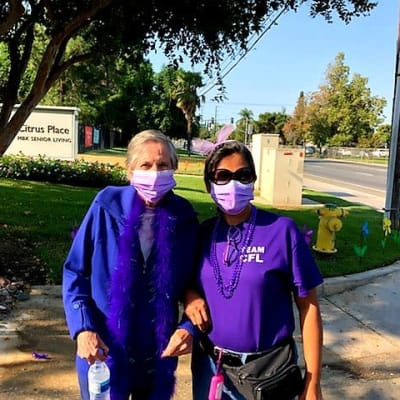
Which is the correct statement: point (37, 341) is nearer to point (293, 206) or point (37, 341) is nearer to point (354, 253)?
point (354, 253)

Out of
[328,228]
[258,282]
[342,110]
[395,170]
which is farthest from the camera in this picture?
[342,110]

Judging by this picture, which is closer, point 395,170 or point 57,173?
point 395,170

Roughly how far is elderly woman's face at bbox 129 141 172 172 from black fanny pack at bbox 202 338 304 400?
0.83 meters

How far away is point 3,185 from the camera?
37.6 feet

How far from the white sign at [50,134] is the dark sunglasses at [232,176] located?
1345 centimetres

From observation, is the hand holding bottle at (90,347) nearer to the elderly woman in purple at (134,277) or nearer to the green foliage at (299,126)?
the elderly woman in purple at (134,277)

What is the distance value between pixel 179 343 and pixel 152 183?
0.64 metres

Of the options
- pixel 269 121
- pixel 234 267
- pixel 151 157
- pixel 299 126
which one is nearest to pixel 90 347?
pixel 234 267

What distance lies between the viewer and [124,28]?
7238 mm

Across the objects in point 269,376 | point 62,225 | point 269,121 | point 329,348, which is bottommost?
point 329,348

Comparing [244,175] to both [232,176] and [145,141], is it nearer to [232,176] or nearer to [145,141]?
[232,176]

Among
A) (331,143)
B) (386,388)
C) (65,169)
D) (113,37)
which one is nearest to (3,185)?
(65,169)

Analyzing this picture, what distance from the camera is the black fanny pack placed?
1830 mm

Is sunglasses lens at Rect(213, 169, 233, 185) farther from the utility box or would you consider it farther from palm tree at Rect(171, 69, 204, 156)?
palm tree at Rect(171, 69, 204, 156)
